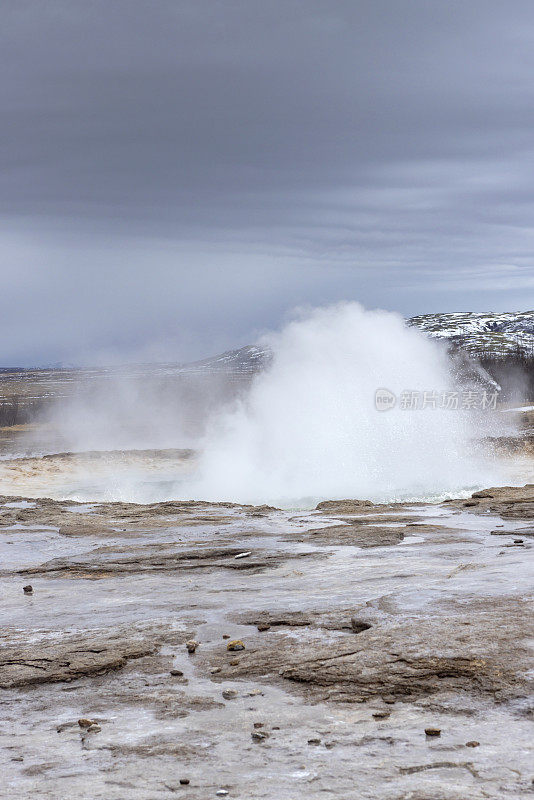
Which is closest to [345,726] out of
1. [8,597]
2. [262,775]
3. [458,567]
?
[262,775]

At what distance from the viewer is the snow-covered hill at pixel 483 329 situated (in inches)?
4781

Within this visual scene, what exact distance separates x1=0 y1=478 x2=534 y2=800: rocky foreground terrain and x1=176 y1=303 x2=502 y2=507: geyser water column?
996 centimetres

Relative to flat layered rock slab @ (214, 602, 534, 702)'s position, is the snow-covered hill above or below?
above

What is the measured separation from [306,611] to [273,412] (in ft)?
67.9

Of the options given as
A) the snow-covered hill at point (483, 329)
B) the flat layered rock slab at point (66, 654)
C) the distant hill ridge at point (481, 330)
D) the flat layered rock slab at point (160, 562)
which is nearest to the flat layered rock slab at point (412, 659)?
the flat layered rock slab at point (66, 654)

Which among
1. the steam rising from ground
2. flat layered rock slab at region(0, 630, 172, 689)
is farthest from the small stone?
the steam rising from ground

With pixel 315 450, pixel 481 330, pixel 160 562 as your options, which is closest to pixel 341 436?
pixel 315 450

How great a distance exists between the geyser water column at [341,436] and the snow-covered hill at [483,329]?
84.2 metres

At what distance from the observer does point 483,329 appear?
154375 mm

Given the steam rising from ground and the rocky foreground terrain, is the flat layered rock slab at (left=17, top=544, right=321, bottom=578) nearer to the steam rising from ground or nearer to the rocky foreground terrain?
the rocky foreground terrain

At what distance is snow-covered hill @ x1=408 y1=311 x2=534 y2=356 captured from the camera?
121m

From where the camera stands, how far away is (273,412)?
2739 centimetres

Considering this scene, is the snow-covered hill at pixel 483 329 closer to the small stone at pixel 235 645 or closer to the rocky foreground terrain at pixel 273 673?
the rocky foreground terrain at pixel 273 673

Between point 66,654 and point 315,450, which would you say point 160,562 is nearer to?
point 66,654
